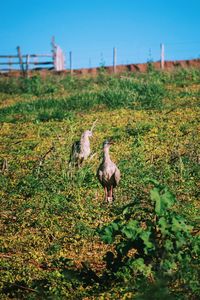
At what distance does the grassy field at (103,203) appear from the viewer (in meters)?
4.54

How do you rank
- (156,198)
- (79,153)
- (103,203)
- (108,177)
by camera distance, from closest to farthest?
(156,198) < (103,203) < (108,177) < (79,153)

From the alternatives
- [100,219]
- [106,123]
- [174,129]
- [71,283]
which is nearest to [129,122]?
[106,123]

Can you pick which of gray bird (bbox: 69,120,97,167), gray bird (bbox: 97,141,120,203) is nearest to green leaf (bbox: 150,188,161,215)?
gray bird (bbox: 97,141,120,203)

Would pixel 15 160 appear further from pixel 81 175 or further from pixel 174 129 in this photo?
pixel 174 129

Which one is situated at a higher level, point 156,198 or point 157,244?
point 156,198

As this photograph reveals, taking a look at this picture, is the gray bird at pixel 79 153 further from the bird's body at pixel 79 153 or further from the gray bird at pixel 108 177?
the gray bird at pixel 108 177

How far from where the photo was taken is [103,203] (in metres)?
7.45

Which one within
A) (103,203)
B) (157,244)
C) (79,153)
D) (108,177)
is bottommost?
(103,203)

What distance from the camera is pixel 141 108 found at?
15.6m

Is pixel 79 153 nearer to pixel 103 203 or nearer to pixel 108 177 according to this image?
pixel 108 177

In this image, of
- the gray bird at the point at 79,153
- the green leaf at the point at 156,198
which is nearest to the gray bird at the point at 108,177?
the gray bird at the point at 79,153

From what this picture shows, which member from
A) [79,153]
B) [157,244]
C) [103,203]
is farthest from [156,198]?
[79,153]

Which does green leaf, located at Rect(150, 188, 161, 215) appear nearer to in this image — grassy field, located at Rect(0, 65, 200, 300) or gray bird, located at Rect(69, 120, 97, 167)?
grassy field, located at Rect(0, 65, 200, 300)

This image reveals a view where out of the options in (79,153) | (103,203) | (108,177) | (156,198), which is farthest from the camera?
(79,153)
